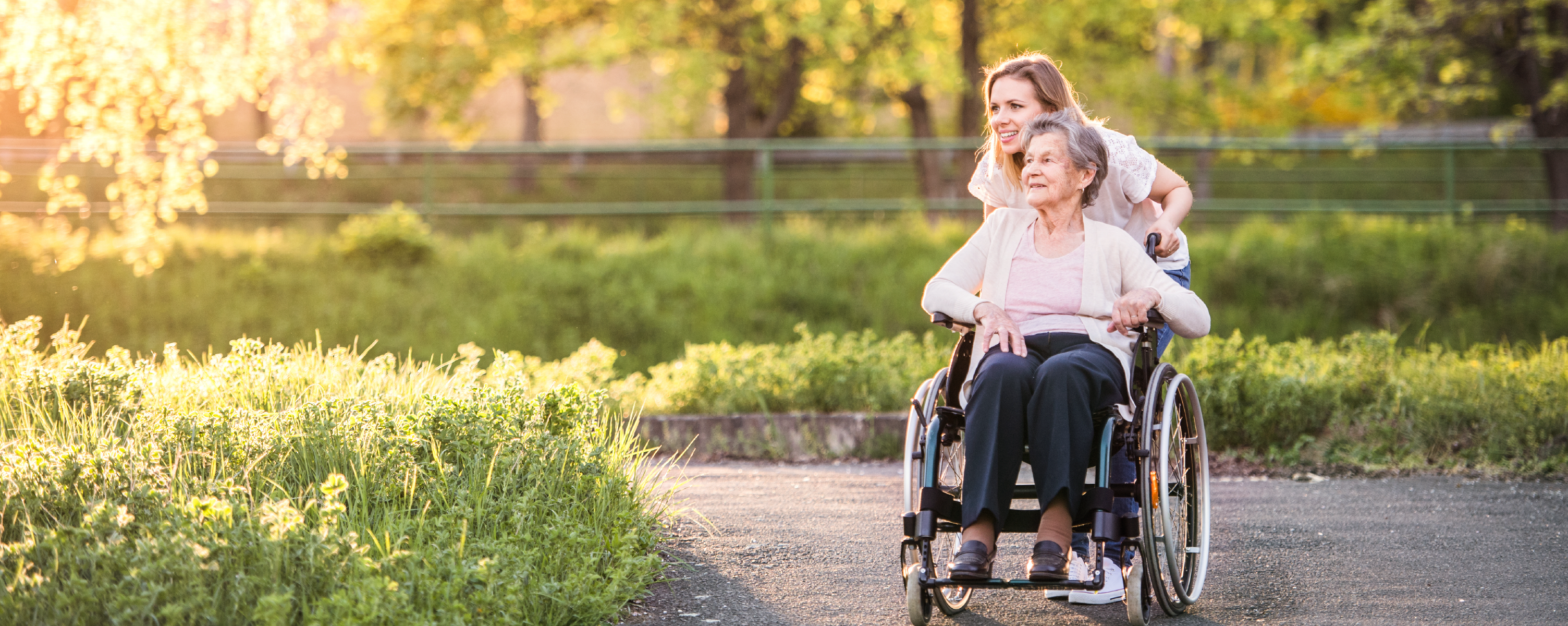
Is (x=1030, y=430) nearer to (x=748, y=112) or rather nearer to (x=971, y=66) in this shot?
(x=971, y=66)

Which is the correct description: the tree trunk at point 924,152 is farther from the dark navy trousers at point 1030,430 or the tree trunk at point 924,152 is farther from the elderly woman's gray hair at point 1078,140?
the dark navy trousers at point 1030,430

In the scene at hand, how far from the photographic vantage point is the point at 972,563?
3.20 metres

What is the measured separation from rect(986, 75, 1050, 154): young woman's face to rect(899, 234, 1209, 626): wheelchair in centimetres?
53

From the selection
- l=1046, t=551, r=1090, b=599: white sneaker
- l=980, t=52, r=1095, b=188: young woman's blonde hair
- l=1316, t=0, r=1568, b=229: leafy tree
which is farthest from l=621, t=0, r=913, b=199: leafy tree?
l=1046, t=551, r=1090, b=599: white sneaker

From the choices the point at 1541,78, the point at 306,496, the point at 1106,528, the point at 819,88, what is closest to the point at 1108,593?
the point at 1106,528

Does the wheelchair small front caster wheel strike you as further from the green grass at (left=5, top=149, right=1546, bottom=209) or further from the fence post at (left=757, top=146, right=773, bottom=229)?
the green grass at (left=5, top=149, right=1546, bottom=209)

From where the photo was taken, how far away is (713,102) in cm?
2269

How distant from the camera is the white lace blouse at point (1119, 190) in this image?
3854 mm

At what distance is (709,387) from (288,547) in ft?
13.6

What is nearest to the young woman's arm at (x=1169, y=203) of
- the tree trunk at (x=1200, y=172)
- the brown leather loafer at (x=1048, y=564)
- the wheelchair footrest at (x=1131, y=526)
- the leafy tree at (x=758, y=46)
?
the wheelchair footrest at (x=1131, y=526)

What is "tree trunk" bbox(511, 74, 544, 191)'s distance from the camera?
1739 centimetres

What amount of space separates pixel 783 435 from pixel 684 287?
5003 millimetres

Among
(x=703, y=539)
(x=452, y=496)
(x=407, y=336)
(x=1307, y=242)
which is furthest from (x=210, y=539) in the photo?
(x=1307, y=242)

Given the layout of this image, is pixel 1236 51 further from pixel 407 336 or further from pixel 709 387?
pixel 709 387
